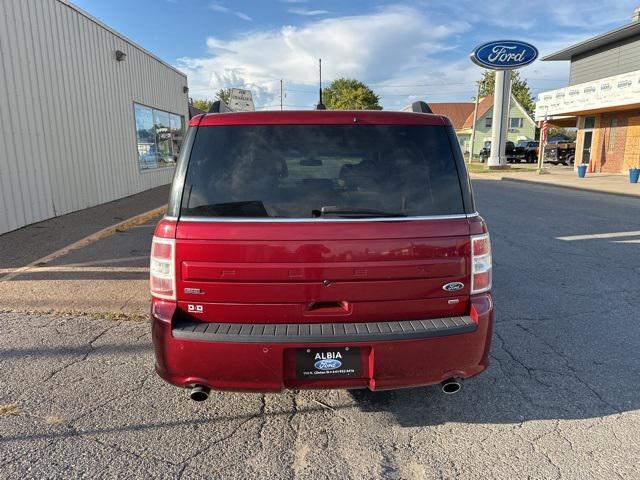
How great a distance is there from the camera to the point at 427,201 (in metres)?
2.62

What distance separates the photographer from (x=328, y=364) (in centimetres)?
251

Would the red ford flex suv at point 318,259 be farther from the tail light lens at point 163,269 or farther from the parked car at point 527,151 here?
the parked car at point 527,151

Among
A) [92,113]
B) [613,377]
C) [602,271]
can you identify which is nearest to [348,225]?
[613,377]

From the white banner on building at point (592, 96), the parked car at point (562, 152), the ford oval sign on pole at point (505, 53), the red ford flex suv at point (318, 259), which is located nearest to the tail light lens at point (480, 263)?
the red ford flex suv at point (318, 259)

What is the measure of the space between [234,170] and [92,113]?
10.1 m

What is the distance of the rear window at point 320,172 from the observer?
257cm

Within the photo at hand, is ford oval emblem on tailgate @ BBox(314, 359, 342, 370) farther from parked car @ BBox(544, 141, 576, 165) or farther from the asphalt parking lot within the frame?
parked car @ BBox(544, 141, 576, 165)

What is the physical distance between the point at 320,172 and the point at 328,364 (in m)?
1.11

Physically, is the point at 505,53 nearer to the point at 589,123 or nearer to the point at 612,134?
the point at 589,123

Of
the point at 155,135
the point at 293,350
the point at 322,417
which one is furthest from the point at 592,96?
the point at 293,350

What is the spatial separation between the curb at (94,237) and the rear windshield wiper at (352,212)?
4.07 meters

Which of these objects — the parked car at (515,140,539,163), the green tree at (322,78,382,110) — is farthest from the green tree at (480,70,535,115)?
the parked car at (515,140,539,163)

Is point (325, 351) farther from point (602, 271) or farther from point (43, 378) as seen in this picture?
point (602, 271)

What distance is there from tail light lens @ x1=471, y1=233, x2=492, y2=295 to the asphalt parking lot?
927mm
